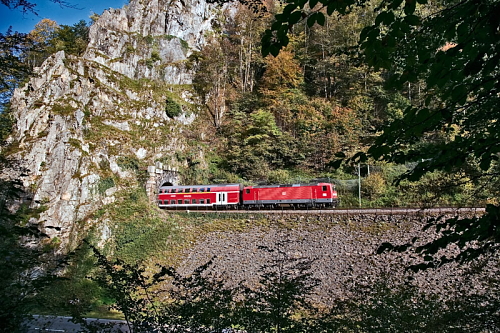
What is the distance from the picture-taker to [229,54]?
30.9m

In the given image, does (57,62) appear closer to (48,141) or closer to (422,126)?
(48,141)

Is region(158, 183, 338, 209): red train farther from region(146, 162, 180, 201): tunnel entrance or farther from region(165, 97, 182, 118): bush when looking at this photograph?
region(165, 97, 182, 118): bush

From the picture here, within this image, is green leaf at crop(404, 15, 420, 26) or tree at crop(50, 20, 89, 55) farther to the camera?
tree at crop(50, 20, 89, 55)

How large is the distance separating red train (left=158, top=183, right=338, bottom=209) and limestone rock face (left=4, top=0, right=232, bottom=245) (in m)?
3.35

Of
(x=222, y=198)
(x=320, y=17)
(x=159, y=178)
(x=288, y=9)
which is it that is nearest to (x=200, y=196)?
(x=222, y=198)

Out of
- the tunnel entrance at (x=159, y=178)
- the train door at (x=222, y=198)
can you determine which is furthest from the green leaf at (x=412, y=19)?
the tunnel entrance at (x=159, y=178)

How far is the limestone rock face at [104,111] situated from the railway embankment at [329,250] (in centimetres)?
797

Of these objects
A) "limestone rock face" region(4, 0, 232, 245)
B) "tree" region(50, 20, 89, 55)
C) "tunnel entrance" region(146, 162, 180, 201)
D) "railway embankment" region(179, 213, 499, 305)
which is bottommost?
"railway embankment" region(179, 213, 499, 305)

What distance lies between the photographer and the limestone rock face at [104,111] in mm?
17500

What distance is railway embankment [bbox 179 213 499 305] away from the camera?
1127 cm

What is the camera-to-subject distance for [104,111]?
21828mm

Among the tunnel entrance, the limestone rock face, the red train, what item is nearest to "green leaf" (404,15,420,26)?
the limestone rock face

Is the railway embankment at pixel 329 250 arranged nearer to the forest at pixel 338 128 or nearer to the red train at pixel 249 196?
the forest at pixel 338 128

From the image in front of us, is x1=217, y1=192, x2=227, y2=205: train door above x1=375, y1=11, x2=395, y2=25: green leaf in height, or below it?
below
